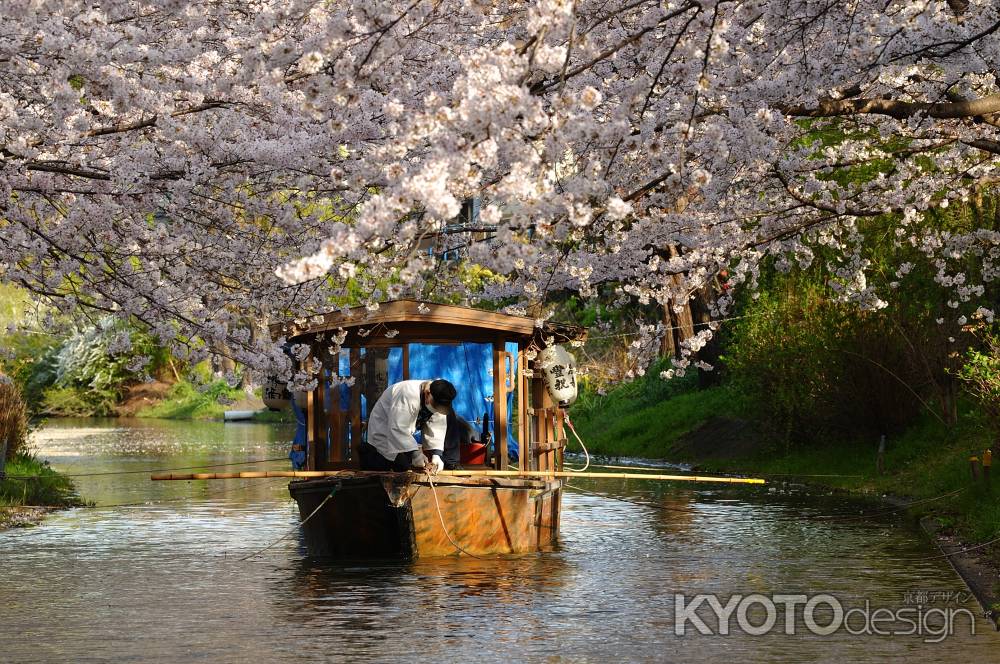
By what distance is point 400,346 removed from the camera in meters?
18.9

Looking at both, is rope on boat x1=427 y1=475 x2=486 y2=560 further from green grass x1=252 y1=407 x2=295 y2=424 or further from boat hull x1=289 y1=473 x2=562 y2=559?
green grass x1=252 y1=407 x2=295 y2=424

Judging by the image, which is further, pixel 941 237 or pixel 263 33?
pixel 941 237

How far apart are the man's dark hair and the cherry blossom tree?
1.19 metres

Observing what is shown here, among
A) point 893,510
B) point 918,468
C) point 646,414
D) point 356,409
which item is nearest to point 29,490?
point 356,409

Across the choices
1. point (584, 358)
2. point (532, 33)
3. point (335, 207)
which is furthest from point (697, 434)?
point (532, 33)

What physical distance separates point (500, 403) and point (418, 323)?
1.47 m

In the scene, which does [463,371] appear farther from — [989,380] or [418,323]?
[989,380]

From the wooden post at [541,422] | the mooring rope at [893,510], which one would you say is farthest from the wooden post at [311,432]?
the mooring rope at [893,510]

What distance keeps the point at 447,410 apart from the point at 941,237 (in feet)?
27.1

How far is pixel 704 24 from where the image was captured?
10992 mm

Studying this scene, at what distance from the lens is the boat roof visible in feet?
58.8

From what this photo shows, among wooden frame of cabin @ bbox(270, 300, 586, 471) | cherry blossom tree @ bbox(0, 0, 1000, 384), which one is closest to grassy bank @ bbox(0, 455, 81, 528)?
wooden frame of cabin @ bbox(270, 300, 586, 471)

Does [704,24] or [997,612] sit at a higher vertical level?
[704,24]

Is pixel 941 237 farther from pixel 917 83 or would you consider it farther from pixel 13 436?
pixel 13 436
